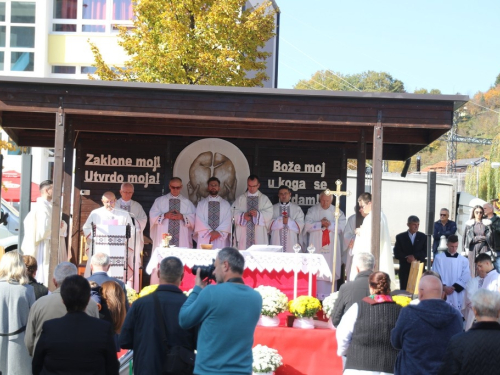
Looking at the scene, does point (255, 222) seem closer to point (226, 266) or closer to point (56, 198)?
point (56, 198)

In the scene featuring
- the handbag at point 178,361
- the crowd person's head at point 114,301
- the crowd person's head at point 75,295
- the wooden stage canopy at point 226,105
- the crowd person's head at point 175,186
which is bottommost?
the handbag at point 178,361

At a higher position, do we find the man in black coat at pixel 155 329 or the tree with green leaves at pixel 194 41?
the tree with green leaves at pixel 194 41

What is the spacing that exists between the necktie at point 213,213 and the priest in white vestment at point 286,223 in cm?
110

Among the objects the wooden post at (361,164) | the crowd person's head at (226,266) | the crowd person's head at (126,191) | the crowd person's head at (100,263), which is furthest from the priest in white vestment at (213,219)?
the crowd person's head at (226,266)

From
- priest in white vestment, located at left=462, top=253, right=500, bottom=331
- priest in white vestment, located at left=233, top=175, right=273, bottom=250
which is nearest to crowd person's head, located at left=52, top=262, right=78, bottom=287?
priest in white vestment, located at left=462, top=253, right=500, bottom=331

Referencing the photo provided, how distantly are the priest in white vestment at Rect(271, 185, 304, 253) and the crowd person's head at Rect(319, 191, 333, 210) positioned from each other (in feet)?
1.41

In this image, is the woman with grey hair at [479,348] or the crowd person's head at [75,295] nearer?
the woman with grey hair at [479,348]

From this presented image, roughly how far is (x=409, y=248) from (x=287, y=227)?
2.49 m

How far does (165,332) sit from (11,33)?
29.5 metres

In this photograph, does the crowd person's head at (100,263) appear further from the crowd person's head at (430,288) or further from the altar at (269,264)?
the altar at (269,264)

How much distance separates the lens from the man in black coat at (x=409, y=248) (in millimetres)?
16219

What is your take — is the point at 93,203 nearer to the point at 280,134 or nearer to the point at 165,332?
the point at 280,134

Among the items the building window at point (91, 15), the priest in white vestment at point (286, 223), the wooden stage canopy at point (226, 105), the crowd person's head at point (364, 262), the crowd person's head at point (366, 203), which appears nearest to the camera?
the crowd person's head at point (364, 262)

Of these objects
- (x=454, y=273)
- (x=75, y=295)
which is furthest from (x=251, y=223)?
(x=75, y=295)
